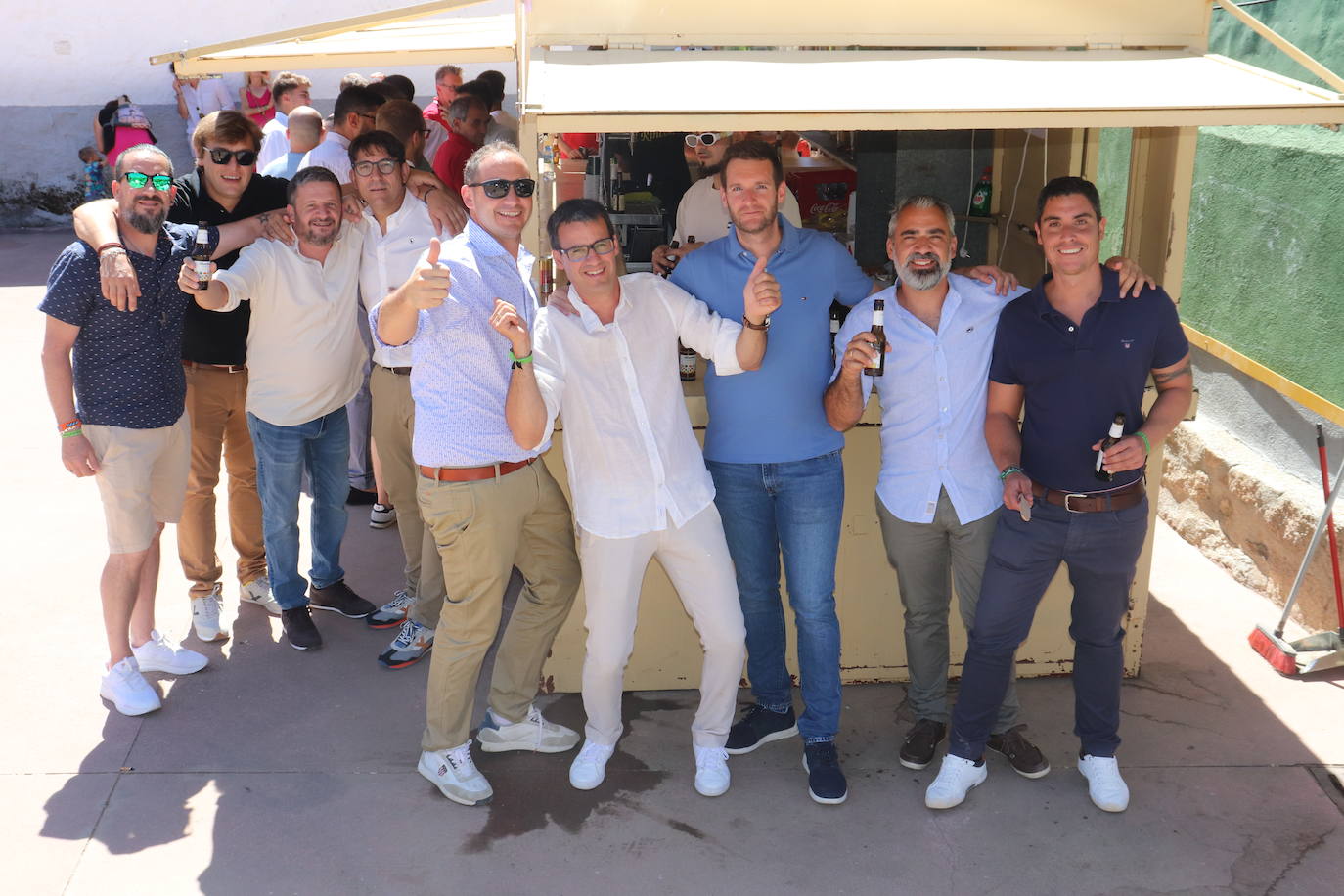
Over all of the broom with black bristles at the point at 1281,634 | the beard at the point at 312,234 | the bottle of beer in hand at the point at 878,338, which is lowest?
the broom with black bristles at the point at 1281,634

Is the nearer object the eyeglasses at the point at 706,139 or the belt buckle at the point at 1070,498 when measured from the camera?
the belt buckle at the point at 1070,498

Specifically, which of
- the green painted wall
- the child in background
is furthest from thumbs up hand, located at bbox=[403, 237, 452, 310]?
the child in background

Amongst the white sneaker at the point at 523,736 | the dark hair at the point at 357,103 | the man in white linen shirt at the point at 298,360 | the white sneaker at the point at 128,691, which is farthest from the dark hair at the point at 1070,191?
the dark hair at the point at 357,103

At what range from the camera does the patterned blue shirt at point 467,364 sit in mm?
3947

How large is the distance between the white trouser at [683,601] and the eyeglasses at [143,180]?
2.07 metres

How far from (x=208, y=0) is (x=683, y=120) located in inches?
572

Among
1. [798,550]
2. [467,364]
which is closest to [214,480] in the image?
[467,364]

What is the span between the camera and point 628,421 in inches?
159

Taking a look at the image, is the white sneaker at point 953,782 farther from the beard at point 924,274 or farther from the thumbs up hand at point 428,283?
the thumbs up hand at point 428,283

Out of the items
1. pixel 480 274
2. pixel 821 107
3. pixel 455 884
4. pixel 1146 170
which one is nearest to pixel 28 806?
pixel 455 884

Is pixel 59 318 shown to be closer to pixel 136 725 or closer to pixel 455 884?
pixel 136 725

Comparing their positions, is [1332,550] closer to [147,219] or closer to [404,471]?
[404,471]

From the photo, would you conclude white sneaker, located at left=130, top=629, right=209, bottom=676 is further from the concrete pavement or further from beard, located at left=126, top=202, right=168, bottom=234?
beard, located at left=126, top=202, right=168, bottom=234

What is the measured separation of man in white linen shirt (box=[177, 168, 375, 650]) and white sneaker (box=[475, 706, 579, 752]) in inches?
50.1
